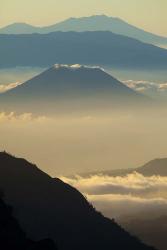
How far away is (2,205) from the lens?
→ 128 metres

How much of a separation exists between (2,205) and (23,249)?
10.9 meters

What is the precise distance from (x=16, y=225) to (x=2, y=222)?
9.64 feet

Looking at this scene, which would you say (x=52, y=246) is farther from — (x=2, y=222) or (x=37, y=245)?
(x=2, y=222)

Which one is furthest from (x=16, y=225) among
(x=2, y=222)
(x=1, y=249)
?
(x=1, y=249)

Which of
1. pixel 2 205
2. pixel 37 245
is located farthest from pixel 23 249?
pixel 2 205

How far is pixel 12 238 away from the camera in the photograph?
399 feet

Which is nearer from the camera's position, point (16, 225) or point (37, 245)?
point (37, 245)

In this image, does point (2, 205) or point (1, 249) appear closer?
point (1, 249)

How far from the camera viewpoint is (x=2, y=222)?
125688 mm

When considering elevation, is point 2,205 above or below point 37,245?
above

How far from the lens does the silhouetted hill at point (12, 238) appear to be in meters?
117

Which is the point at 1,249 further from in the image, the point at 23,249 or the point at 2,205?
the point at 2,205

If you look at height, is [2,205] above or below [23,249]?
above

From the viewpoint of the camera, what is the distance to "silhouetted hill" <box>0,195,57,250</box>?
385ft
